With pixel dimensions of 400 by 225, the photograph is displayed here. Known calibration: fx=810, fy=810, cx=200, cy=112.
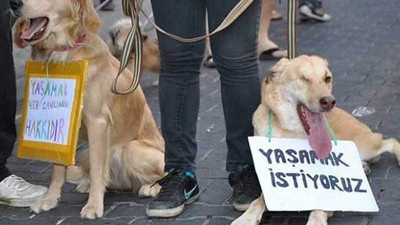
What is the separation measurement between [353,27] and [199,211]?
20.8 ft

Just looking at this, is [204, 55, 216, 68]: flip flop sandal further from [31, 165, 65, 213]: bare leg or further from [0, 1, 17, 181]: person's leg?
[31, 165, 65, 213]: bare leg

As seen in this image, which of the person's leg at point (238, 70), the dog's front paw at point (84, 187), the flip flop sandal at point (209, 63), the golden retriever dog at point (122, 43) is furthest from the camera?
the flip flop sandal at point (209, 63)

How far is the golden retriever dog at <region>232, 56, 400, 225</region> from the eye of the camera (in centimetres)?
387

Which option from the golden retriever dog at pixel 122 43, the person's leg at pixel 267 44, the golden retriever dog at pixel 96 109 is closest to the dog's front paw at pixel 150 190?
the golden retriever dog at pixel 96 109

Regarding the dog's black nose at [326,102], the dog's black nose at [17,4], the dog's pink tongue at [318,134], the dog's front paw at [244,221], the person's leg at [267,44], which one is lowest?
the person's leg at [267,44]

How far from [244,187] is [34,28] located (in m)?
1.40

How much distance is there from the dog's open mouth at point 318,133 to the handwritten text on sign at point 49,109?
1273 millimetres

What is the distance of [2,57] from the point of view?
4617mm

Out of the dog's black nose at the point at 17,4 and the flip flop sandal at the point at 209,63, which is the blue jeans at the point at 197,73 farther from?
the flip flop sandal at the point at 209,63

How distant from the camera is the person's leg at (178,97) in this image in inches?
163

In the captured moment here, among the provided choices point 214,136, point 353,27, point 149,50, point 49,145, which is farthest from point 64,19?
point 353,27

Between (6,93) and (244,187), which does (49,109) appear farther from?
(244,187)

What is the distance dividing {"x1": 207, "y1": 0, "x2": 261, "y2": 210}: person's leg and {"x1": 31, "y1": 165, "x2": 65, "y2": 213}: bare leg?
3.21ft

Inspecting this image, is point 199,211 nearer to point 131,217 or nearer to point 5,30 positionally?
point 131,217
